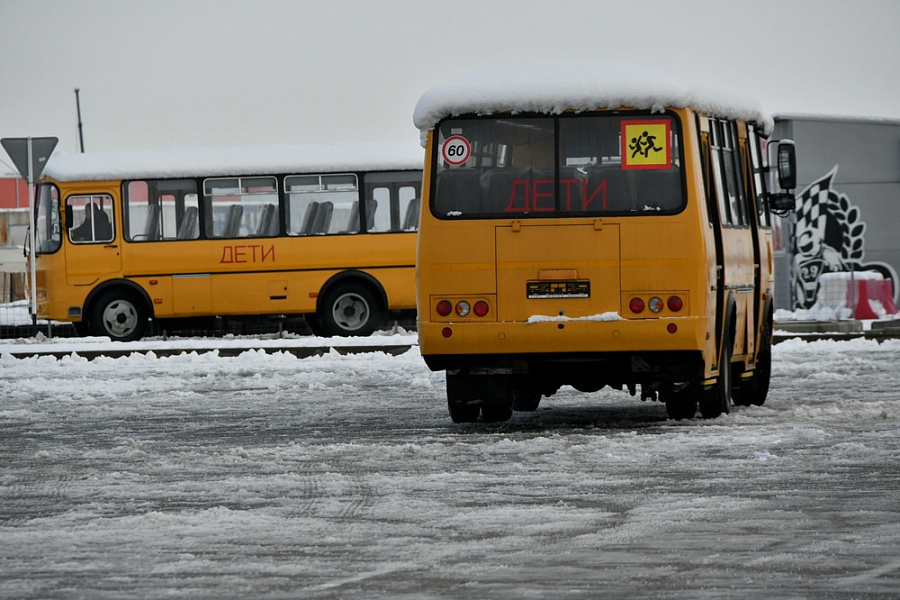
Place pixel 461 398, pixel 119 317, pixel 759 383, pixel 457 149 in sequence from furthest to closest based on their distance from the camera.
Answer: pixel 119 317
pixel 759 383
pixel 461 398
pixel 457 149

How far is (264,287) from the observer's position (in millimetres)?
27484

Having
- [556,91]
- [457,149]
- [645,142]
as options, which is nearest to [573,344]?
[645,142]

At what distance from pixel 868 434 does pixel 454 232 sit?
3.26 m

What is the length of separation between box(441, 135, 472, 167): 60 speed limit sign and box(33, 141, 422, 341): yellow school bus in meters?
14.6

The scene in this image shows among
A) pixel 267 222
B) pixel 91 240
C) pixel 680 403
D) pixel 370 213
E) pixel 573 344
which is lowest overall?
pixel 680 403

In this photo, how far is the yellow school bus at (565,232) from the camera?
→ 12297 mm

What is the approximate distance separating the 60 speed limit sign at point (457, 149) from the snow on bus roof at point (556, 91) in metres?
0.18

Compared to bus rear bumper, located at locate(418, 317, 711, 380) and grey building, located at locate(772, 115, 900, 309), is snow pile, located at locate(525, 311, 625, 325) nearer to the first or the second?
bus rear bumper, located at locate(418, 317, 711, 380)

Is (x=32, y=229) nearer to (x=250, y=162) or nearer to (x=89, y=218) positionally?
(x=89, y=218)

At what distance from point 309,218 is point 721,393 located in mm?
15321

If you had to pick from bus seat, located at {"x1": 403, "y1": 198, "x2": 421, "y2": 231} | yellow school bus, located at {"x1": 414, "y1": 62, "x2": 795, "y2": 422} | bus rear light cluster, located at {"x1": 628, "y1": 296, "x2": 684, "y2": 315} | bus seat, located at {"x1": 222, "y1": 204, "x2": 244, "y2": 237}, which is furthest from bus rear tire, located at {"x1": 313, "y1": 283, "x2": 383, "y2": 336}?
bus rear light cluster, located at {"x1": 628, "y1": 296, "x2": 684, "y2": 315}

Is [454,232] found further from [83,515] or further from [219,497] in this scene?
[83,515]

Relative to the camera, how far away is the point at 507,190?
12609 millimetres

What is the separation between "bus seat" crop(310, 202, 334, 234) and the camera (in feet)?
90.9
